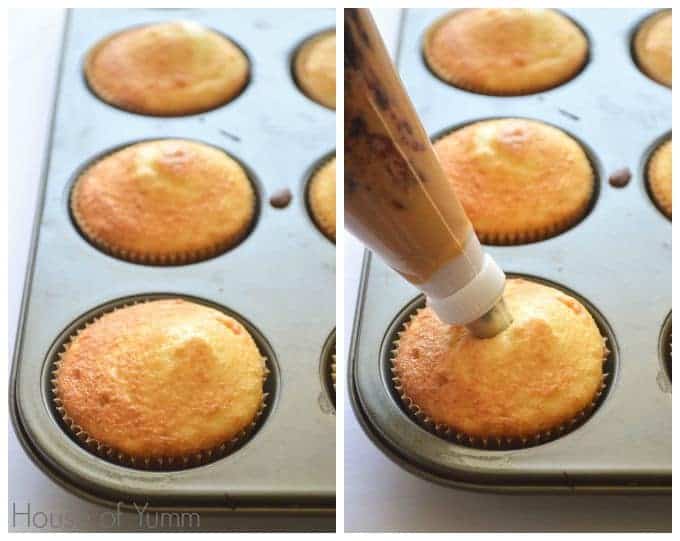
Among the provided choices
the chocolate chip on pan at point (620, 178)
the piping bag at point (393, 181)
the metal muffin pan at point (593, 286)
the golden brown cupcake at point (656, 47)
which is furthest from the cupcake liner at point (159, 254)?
the golden brown cupcake at point (656, 47)

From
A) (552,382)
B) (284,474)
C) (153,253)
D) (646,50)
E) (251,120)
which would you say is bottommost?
(284,474)

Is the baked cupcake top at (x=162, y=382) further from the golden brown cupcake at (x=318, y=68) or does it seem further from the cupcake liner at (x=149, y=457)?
the golden brown cupcake at (x=318, y=68)

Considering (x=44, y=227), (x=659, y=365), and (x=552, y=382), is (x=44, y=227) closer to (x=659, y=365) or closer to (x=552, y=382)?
(x=552, y=382)

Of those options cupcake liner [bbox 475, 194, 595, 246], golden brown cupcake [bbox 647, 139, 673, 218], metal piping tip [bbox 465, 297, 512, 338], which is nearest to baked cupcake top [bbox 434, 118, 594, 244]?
cupcake liner [bbox 475, 194, 595, 246]

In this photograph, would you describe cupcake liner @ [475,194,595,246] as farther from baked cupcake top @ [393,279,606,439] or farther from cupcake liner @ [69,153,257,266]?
cupcake liner @ [69,153,257,266]

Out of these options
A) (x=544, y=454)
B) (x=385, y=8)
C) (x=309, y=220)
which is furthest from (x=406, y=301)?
(x=385, y=8)
